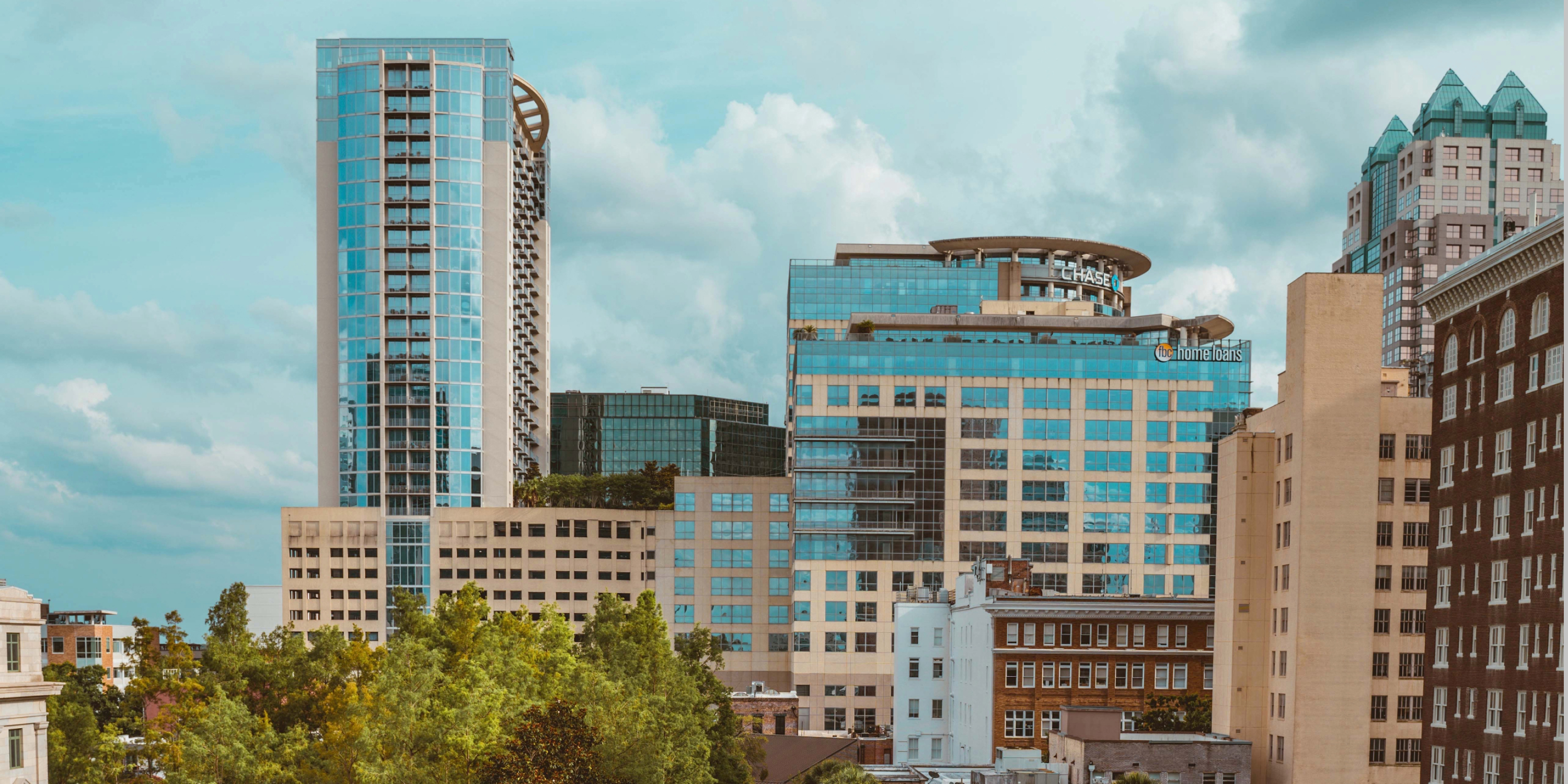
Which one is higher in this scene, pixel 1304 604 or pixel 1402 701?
pixel 1304 604

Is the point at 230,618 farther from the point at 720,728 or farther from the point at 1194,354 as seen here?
the point at 1194,354

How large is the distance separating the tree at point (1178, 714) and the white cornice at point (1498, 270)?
128 ft

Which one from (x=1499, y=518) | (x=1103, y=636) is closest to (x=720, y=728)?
(x=1103, y=636)

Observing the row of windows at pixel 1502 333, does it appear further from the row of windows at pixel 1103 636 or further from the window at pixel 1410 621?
the row of windows at pixel 1103 636

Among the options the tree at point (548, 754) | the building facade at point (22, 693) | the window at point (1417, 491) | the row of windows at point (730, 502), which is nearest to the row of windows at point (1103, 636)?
the window at point (1417, 491)

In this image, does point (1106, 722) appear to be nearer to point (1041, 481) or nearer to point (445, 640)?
point (445, 640)

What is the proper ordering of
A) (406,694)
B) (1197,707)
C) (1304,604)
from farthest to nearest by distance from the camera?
1. (1197,707)
2. (1304,604)
3. (406,694)

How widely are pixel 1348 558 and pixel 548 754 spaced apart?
228 feet

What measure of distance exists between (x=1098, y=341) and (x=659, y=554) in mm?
67601

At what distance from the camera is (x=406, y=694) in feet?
217

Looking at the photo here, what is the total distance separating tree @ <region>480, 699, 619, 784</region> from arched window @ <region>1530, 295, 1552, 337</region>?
62796mm

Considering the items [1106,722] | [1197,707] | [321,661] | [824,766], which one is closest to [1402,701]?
[1197,707]

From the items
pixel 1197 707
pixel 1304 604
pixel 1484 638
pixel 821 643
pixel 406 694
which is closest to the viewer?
pixel 406 694

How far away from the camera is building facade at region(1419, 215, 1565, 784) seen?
84375 mm
